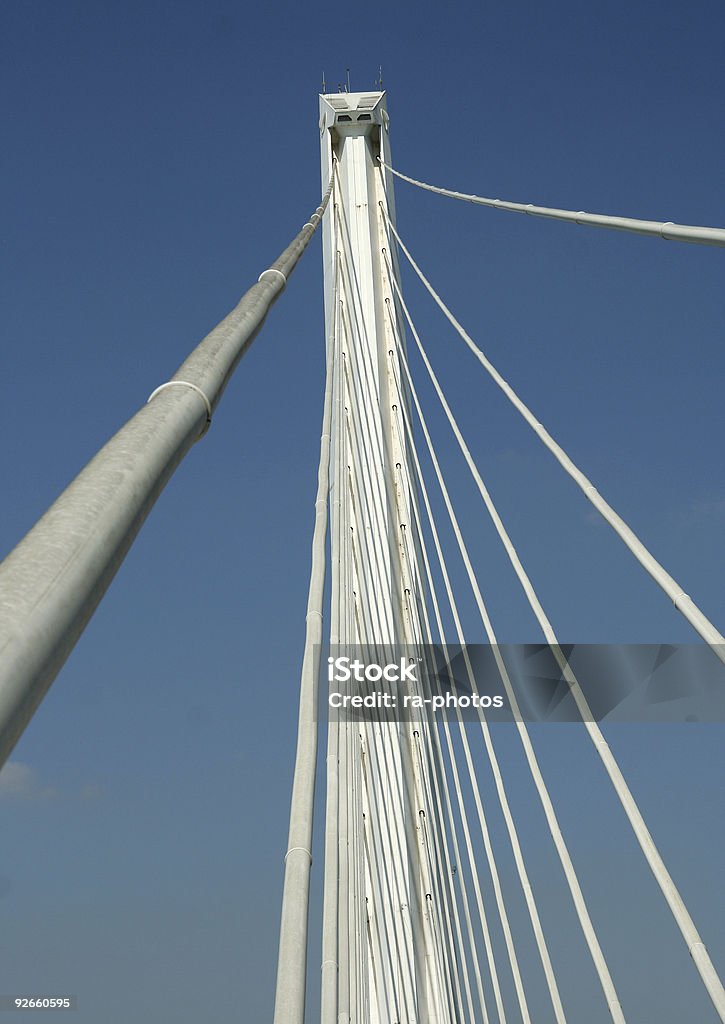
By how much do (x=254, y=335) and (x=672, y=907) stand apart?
6.12ft

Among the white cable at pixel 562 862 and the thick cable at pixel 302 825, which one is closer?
the thick cable at pixel 302 825

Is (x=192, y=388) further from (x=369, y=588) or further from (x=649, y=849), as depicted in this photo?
(x=369, y=588)

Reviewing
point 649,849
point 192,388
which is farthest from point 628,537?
point 192,388

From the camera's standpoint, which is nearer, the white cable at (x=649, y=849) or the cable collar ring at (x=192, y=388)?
the cable collar ring at (x=192, y=388)

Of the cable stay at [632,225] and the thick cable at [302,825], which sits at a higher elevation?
the cable stay at [632,225]

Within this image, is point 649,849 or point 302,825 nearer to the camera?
point 302,825

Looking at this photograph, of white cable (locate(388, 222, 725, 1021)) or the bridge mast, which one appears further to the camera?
the bridge mast

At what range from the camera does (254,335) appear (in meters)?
1.58

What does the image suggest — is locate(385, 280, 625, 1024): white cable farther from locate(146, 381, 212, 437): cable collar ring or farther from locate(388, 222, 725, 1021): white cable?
→ locate(146, 381, 212, 437): cable collar ring

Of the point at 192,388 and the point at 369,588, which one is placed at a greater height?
the point at 369,588

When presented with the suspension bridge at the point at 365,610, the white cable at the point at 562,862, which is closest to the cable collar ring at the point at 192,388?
the suspension bridge at the point at 365,610

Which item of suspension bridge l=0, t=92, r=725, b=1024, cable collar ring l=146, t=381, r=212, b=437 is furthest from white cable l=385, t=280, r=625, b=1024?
cable collar ring l=146, t=381, r=212, b=437

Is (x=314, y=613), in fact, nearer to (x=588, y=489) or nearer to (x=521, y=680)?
(x=588, y=489)

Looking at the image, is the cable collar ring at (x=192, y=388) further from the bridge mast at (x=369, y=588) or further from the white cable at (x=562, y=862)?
the white cable at (x=562, y=862)
